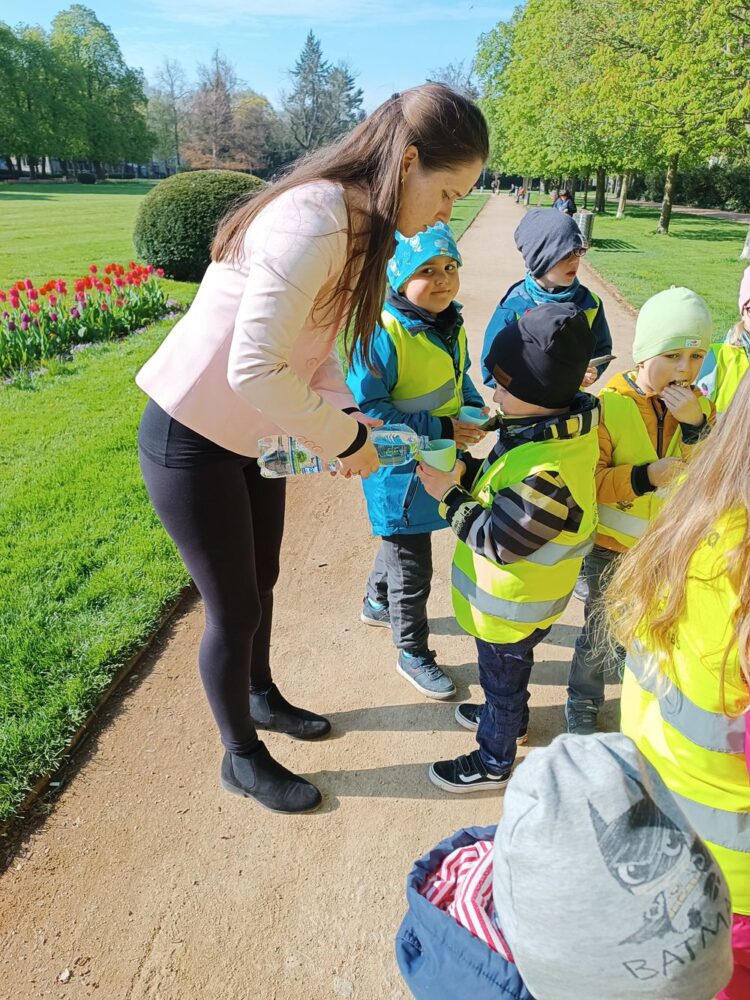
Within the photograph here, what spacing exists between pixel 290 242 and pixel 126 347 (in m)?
6.80

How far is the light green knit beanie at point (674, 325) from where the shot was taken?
2365 millimetres

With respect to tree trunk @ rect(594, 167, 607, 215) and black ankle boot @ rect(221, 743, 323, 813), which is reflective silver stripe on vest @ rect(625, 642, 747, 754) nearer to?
black ankle boot @ rect(221, 743, 323, 813)

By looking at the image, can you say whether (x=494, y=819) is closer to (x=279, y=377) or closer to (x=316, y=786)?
(x=316, y=786)

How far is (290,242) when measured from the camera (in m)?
1.58

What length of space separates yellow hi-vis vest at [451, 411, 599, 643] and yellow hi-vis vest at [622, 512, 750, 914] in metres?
0.67

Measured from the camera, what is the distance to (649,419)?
249 cm

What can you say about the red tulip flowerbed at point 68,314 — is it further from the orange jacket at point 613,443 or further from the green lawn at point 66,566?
the orange jacket at point 613,443

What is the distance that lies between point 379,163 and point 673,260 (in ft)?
54.1

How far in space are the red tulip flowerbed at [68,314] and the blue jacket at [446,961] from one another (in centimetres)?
685

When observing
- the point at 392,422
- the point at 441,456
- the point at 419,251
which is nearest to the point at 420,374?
the point at 392,422

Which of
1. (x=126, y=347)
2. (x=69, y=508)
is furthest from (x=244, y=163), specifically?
(x=69, y=508)

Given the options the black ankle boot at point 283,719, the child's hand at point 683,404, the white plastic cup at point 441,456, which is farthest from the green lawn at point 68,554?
the child's hand at point 683,404

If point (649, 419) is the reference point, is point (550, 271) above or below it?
above

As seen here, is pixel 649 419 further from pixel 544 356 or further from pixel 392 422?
pixel 392 422
